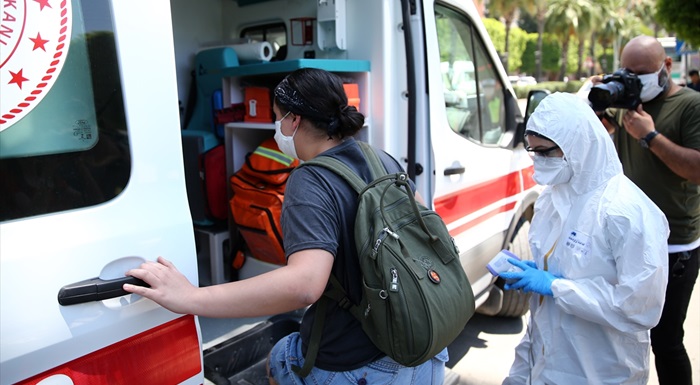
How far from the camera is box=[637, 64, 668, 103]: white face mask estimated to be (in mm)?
2668

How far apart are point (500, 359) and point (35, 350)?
3.16 meters

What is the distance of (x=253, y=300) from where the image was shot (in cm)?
131

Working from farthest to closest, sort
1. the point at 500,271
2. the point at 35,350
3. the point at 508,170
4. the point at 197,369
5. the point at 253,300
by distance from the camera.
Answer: the point at 508,170, the point at 500,271, the point at 197,369, the point at 253,300, the point at 35,350

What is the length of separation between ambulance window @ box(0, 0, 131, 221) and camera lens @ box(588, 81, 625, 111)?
217 cm

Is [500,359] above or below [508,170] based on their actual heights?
below

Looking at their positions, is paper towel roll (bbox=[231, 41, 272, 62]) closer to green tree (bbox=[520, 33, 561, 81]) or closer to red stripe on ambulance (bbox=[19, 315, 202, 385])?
red stripe on ambulance (bbox=[19, 315, 202, 385])

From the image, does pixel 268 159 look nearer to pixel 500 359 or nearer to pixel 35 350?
pixel 35 350

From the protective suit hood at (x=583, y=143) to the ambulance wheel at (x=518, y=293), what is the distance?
1.72 meters

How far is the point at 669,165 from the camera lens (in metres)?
2.54

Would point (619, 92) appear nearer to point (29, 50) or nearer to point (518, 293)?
point (518, 293)

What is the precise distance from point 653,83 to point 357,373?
2093mm

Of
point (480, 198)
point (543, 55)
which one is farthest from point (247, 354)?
point (543, 55)

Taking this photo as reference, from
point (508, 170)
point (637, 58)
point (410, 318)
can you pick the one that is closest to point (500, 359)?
point (508, 170)

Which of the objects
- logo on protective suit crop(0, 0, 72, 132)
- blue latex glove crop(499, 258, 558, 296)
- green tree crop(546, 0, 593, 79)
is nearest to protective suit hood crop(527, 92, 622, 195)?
blue latex glove crop(499, 258, 558, 296)
